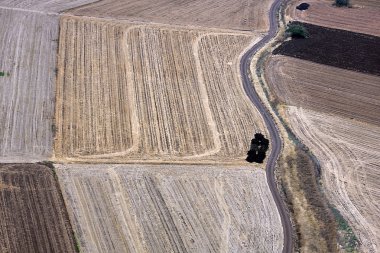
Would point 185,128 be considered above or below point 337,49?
below

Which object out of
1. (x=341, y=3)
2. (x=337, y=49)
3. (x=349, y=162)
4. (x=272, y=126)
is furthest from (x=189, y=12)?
(x=349, y=162)

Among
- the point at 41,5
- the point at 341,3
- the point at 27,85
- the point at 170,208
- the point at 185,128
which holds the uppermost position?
the point at 170,208

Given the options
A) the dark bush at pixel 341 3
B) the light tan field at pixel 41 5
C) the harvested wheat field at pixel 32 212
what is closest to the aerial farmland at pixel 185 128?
the harvested wheat field at pixel 32 212

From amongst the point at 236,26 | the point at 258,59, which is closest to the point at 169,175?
the point at 258,59

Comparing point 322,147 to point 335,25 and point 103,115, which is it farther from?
point 335,25

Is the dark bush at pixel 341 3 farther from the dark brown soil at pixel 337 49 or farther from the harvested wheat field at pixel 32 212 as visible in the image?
the harvested wheat field at pixel 32 212

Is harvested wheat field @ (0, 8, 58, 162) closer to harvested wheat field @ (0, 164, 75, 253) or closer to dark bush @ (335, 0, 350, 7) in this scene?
harvested wheat field @ (0, 164, 75, 253)

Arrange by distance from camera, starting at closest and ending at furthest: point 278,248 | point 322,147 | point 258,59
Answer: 1. point 278,248
2. point 322,147
3. point 258,59

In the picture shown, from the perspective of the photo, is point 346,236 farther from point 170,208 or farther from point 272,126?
point 272,126
